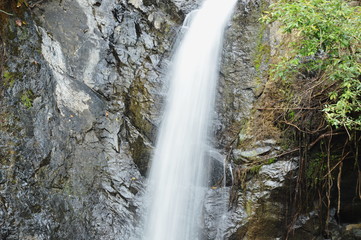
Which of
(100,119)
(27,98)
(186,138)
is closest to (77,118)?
(100,119)

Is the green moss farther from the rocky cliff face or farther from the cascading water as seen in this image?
the cascading water

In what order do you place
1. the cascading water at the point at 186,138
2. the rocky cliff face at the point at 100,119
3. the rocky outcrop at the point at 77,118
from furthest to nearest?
the cascading water at the point at 186,138, the rocky outcrop at the point at 77,118, the rocky cliff face at the point at 100,119

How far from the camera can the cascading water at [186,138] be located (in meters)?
5.21

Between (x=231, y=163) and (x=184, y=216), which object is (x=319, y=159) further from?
(x=184, y=216)

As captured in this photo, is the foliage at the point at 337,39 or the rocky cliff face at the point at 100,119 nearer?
the foliage at the point at 337,39

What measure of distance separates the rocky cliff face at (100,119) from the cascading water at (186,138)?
194 millimetres

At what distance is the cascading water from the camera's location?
17.1 feet

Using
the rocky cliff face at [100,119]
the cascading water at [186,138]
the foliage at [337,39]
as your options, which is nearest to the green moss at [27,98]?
the rocky cliff face at [100,119]

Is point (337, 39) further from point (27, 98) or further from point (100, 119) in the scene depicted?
point (27, 98)

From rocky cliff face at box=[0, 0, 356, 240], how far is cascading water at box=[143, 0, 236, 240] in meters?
0.19

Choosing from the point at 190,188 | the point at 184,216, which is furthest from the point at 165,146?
the point at 184,216

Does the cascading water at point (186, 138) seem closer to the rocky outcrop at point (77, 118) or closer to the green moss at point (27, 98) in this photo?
the rocky outcrop at point (77, 118)

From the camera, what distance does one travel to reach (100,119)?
19.2 feet

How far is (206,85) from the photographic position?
6246mm
